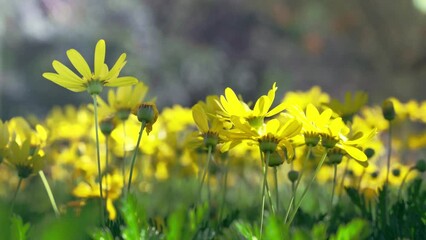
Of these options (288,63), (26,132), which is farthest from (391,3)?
(26,132)

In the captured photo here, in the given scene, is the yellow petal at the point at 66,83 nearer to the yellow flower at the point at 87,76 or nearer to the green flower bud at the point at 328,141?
the yellow flower at the point at 87,76

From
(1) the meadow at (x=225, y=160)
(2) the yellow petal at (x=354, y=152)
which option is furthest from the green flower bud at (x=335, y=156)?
(2) the yellow petal at (x=354, y=152)

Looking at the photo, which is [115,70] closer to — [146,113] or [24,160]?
[146,113]

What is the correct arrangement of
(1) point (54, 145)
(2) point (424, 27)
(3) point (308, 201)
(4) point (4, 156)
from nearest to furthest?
(4) point (4, 156) < (3) point (308, 201) < (1) point (54, 145) < (2) point (424, 27)

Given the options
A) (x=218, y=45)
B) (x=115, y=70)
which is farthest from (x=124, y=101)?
(x=218, y=45)

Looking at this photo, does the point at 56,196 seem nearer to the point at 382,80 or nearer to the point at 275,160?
the point at 275,160
